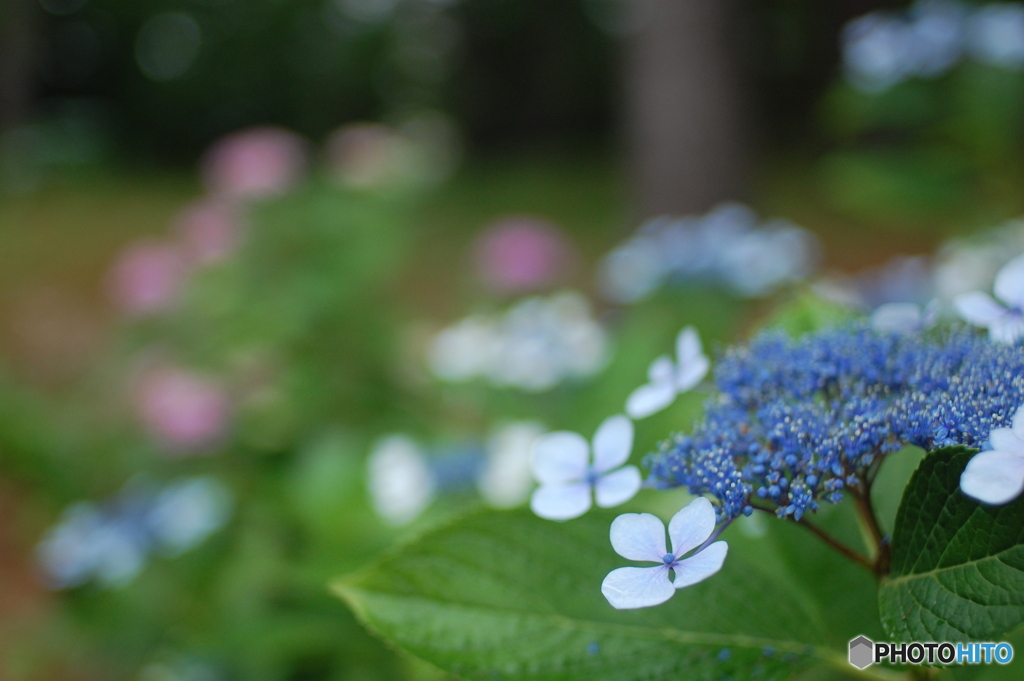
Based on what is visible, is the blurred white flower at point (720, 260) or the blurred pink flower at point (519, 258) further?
the blurred pink flower at point (519, 258)

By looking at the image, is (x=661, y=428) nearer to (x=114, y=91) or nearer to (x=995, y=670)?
(x=995, y=670)

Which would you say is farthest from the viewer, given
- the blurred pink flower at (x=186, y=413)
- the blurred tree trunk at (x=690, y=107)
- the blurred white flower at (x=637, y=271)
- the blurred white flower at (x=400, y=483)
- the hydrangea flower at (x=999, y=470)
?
the blurred tree trunk at (x=690, y=107)

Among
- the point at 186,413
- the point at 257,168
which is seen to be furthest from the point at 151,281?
the point at 186,413

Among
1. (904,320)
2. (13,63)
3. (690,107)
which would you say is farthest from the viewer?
(13,63)

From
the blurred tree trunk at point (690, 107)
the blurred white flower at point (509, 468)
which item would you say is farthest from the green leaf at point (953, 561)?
the blurred tree trunk at point (690, 107)

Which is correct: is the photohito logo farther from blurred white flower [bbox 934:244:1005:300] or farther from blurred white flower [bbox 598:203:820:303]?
blurred white flower [bbox 598:203:820:303]

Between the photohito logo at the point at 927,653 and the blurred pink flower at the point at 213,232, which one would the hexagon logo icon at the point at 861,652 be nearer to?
the photohito logo at the point at 927,653

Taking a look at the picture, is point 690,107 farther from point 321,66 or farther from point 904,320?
point 321,66
